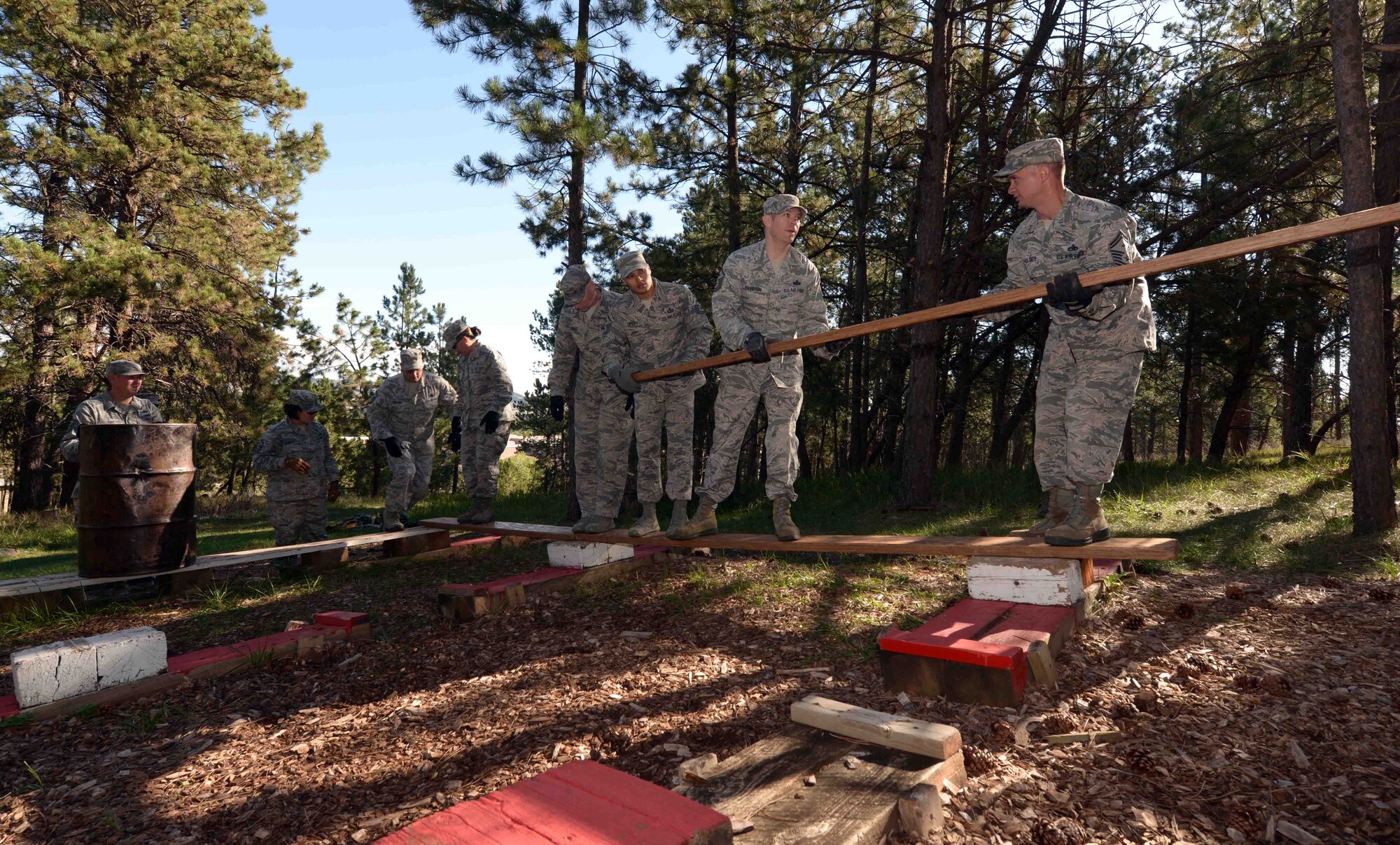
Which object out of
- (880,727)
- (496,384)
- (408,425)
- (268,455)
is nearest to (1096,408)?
(880,727)

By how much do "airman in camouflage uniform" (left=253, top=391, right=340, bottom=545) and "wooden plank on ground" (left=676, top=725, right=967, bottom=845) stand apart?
22.2 feet

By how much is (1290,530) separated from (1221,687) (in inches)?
176

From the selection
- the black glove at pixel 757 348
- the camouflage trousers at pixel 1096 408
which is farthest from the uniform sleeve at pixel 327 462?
the camouflage trousers at pixel 1096 408

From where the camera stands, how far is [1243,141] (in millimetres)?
9336

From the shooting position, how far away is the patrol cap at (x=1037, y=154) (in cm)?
418

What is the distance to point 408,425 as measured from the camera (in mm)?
9094

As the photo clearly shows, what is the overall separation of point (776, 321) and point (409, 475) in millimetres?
5545

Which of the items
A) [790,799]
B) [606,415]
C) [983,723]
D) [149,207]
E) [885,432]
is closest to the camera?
[790,799]

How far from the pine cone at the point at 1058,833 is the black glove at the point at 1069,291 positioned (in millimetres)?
2504

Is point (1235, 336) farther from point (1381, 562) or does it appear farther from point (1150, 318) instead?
point (1150, 318)

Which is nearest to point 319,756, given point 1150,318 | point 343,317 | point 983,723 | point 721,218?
point 983,723

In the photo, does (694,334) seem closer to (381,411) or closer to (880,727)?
(880,727)

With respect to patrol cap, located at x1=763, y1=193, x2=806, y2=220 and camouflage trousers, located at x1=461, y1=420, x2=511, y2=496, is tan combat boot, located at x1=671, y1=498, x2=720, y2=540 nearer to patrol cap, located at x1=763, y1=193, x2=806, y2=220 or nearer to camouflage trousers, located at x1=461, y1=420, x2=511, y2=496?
patrol cap, located at x1=763, y1=193, x2=806, y2=220

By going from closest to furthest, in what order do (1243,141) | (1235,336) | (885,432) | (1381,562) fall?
(1381,562)
(1243,141)
(1235,336)
(885,432)
